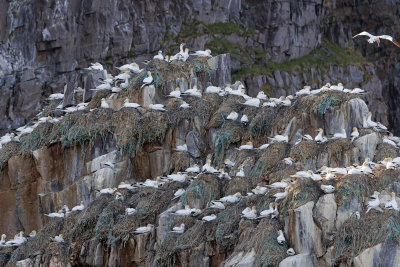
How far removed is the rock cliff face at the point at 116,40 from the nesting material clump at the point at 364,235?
2943 centimetres

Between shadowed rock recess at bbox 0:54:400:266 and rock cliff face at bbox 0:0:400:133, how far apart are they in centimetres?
1741

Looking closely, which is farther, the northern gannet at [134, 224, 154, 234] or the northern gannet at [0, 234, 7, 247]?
the northern gannet at [0, 234, 7, 247]

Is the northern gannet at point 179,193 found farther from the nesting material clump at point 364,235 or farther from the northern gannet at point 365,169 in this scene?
the nesting material clump at point 364,235

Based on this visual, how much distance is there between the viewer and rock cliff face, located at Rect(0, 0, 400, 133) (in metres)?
50.0

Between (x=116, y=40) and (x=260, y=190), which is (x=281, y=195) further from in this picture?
(x=116, y=40)

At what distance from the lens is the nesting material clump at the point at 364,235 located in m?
20.6

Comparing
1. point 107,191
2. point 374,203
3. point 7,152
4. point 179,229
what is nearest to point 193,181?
point 179,229

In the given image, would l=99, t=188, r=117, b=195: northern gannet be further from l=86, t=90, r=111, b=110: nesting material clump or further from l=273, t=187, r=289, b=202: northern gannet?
l=273, t=187, r=289, b=202: northern gannet

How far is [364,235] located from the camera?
818 inches

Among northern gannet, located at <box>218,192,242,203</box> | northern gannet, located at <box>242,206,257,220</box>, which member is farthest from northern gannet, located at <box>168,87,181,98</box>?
northern gannet, located at <box>242,206,257,220</box>

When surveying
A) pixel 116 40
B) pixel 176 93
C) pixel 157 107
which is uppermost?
pixel 176 93

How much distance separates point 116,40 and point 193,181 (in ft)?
85.7

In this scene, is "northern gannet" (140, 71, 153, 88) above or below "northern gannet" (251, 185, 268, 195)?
above

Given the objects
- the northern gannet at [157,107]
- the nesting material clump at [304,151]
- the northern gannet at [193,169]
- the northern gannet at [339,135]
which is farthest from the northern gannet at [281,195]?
the northern gannet at [157,107]
